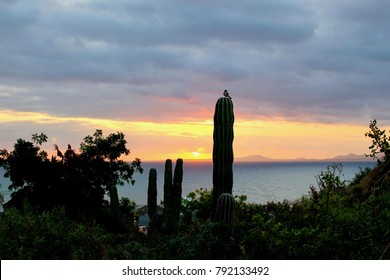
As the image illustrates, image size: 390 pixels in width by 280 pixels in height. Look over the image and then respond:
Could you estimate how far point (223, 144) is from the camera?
496 inches

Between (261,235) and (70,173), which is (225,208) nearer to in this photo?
(261,235)

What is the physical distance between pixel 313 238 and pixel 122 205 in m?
15.4

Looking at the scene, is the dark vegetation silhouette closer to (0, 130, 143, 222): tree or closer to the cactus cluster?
the cactus cluster

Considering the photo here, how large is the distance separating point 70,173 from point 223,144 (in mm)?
7826

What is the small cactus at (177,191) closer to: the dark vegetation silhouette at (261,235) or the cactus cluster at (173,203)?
the cactus cluster at (173,203)

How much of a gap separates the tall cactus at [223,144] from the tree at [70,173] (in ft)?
14.9

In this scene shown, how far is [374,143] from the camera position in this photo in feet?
15.3

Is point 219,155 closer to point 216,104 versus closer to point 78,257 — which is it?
point 216,104

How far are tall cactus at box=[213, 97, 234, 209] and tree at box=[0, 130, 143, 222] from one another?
4.55 metres

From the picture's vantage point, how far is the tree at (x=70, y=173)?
17.5m

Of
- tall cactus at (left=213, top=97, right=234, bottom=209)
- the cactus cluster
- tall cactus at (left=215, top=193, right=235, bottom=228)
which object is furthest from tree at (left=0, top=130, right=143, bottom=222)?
tall cactus at (left=215, top=193, right=235, bottom=228)

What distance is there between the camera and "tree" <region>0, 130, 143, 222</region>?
57.4 ft
